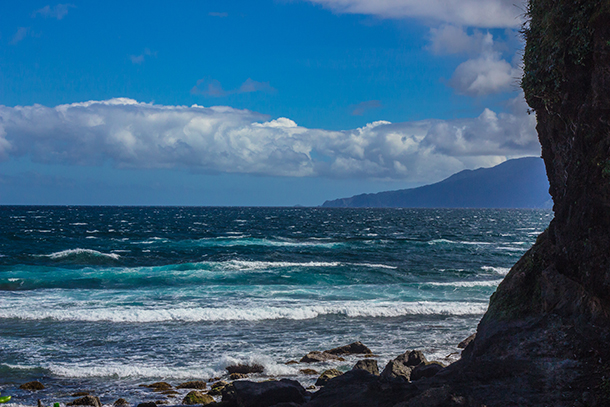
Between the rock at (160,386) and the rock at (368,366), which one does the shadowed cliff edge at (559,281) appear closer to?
the rock at (368,366)

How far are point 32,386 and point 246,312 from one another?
8.67 meters

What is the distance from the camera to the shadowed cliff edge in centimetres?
671

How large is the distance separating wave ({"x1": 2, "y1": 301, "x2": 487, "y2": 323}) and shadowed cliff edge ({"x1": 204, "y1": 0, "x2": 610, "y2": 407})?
31.3 feet

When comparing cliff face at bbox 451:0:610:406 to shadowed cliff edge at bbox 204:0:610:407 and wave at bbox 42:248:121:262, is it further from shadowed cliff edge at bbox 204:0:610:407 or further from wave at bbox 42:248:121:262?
wave at bbox 42:248:121:262

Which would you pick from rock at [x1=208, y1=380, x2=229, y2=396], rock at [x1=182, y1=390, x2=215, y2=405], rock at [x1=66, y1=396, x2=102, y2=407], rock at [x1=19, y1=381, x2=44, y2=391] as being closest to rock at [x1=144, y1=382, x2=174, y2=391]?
rock at [x1=208, y1=380, x2=229, y2=396]

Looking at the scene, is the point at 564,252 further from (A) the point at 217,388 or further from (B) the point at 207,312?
(B) the point at 207,312

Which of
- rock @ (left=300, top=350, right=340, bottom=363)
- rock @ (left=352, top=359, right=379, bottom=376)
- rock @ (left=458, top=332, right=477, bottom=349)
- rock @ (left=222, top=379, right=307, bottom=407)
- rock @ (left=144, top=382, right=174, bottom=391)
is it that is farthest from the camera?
rock @ (left=458, top=332, right=477, bottom=349)

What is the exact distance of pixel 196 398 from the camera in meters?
9.54

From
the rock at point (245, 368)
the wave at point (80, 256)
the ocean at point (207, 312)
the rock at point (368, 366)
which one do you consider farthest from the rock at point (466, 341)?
the wave at point (80, 256)

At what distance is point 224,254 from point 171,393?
100ft

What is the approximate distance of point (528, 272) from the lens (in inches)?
340

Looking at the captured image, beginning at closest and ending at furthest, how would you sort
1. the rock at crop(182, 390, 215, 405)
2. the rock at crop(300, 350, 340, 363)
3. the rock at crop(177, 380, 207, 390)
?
the rock at crop(182, 390, 215, 405) → the rock at crop(177, 380, 207, 390) → the rock at crop(300, 350, 340, 363)

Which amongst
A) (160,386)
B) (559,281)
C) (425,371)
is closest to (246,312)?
Answer: (160,386)

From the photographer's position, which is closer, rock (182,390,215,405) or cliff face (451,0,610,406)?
cliff face (451,0,610,406)
